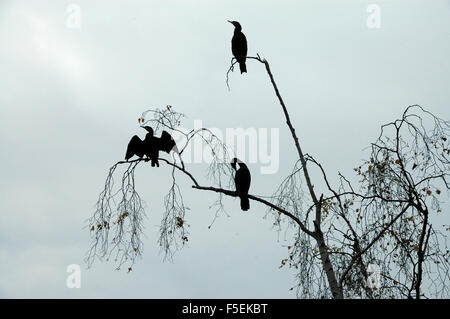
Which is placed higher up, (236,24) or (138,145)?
→ (236,24)

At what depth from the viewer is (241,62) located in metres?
7.03

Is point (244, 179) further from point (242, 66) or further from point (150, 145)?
point (242, 66)

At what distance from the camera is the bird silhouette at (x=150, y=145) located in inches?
204

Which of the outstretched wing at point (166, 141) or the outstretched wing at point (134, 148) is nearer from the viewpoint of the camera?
the outstretched wing at point (166, 141)

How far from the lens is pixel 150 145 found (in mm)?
5328

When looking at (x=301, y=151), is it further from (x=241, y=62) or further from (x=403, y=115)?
(x=241, y=62)

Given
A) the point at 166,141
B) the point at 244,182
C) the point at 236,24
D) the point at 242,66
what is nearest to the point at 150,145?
the point at 166,141

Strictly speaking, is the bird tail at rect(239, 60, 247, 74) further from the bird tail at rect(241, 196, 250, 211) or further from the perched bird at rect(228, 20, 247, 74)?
the bird tail at rect(241, 196, 250, 211)

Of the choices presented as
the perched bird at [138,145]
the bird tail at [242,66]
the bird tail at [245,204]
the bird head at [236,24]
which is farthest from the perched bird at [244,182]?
the bird head at [236,24]

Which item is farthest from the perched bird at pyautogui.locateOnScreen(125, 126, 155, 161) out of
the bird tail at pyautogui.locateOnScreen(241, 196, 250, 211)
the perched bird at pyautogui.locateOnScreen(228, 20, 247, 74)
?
the perched bird at pyautogui.locateOnScreen(228, 20, 247, 74)

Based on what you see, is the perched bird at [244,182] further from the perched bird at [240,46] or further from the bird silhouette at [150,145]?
the perched bird at [240,46]

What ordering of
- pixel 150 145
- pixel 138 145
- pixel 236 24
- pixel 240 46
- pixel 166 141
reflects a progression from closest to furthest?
pixel 166 141, pixel 150 145, pixel 138 145, pixel 240 46, pixel 236 24
